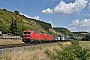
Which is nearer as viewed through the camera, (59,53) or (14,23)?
(59,53)

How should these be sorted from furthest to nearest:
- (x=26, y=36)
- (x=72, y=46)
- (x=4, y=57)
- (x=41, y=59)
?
(x=26, y=36)
(x=41, y=59)
(x=4, y=57)
(x=72, y=46)

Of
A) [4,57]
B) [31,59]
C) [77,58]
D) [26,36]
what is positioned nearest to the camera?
[77,58]

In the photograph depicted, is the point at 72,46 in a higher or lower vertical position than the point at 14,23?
lower

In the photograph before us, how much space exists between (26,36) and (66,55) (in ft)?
118

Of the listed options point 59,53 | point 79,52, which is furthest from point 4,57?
point 79,52

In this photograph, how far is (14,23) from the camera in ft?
413

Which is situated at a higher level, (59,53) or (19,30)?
(19,30)

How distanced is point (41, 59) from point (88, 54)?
6173 mm

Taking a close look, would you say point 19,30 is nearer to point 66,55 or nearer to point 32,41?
point 32,41

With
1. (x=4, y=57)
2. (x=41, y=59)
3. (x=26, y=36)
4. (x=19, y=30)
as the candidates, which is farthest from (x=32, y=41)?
(x=19, y=30)

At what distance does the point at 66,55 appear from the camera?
45.8ft

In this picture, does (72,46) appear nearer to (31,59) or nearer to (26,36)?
(31,59)

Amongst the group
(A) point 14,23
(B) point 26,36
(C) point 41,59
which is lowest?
(C) point 41,59

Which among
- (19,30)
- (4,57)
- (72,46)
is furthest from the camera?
(19,30)
